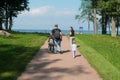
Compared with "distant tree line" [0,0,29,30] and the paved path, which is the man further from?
"distant tree line" [0,0,29,30]

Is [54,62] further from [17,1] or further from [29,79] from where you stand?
[17,1]

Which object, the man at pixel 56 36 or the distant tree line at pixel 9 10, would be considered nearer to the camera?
the man at pixel 56 36

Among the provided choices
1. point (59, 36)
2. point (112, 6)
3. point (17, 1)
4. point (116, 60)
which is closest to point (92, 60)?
point (116, 60)

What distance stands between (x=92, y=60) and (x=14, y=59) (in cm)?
407

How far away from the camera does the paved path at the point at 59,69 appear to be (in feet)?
50.5

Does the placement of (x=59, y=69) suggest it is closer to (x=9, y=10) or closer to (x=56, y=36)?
(x=56, y=36)

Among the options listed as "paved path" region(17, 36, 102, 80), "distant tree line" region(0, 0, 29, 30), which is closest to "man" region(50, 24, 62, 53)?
"paved path" region(17, 36, 102, 80)

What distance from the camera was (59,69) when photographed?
17328 mm

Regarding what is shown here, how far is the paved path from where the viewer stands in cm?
1540

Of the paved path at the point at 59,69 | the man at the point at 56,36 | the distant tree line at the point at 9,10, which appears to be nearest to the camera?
the paved path at the point at 59,69

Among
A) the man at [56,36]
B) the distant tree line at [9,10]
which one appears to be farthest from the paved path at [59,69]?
the distant tree line at [9,10]

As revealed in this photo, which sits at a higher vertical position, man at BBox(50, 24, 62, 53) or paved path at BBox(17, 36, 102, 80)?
man at BBox(50, 24, 62, 53)

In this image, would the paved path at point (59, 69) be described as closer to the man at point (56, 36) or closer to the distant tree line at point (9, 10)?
the man at point (56, 36)

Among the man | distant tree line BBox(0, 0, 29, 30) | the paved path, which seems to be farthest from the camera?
distant tree line BBox(0, 0, 29, 30)
